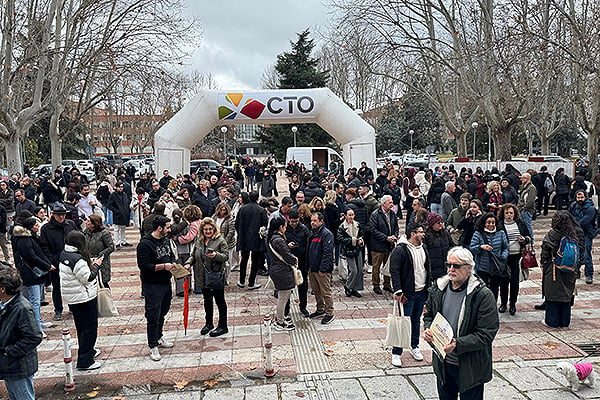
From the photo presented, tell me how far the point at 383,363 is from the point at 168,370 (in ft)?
8.58

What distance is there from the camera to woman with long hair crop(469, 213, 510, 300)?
22.7 ft

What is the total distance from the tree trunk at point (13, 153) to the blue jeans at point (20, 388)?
20005 millimetres

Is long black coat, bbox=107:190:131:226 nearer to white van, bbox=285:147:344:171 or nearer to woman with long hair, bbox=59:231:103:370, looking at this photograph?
woman with long hair, bbox=59:231:103:370

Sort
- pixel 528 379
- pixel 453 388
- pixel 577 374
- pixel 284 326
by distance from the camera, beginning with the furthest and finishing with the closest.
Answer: pixel 284 326 < pixel 528 379 < pixel 577 374 < pixel 453 388

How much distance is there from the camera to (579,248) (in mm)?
6871

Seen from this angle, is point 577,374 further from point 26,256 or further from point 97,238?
point 26,256

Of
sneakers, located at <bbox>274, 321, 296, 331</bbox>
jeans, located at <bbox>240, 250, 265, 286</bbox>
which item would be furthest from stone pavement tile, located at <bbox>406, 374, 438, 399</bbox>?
jeans, located at <bbox>240, 250, 265, 286</bbox>

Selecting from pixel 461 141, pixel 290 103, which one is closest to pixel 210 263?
pixel 290 103

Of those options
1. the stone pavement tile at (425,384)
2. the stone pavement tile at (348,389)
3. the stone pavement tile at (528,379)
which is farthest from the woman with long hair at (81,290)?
the stone pavement tile at (528,379)

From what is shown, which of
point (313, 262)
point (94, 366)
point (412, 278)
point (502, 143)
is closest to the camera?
point (412, 278)

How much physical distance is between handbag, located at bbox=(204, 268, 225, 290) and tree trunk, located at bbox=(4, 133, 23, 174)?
61.5 ft

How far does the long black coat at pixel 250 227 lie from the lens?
8.91 metres

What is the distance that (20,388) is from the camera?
167 inches

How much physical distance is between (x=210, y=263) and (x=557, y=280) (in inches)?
191
